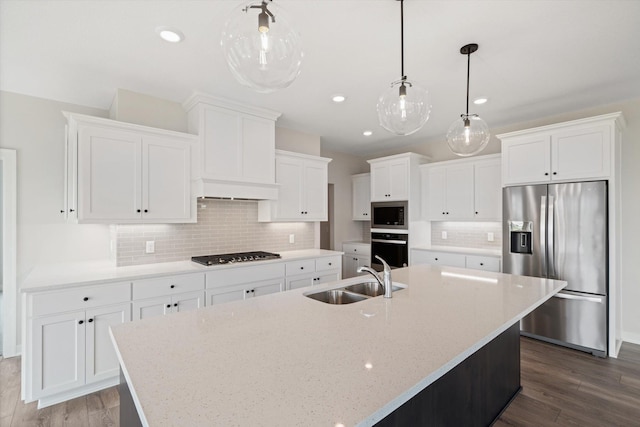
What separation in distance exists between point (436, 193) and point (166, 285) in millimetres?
3895

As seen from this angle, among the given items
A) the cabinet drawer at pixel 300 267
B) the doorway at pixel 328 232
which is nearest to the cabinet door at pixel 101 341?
the cabinet drawer at pixel 300 267

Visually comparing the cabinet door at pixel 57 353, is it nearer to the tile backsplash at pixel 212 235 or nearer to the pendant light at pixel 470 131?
the tile backsplash at pixel 212 235

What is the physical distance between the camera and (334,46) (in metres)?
2.32

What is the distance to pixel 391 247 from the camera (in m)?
5.00

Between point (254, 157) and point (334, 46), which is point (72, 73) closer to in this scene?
point (254, 157)

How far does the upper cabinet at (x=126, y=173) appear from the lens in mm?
2596

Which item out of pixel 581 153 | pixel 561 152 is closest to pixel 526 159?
pixel 561 152

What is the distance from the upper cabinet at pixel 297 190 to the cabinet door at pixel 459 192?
189 cm

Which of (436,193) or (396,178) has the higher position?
(396,178)

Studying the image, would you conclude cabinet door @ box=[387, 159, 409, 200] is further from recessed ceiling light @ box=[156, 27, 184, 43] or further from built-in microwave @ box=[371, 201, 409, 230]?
recessed ceiling light @ box=[156, 27, 184, 43]

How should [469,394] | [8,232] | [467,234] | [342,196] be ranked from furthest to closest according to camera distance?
[342,196]
[467,234]
[8,232]
[469,394]

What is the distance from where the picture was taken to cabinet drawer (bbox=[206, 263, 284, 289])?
2967mm

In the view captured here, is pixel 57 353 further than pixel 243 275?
No

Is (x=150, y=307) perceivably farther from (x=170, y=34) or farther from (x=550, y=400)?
(x=550, y=400)
